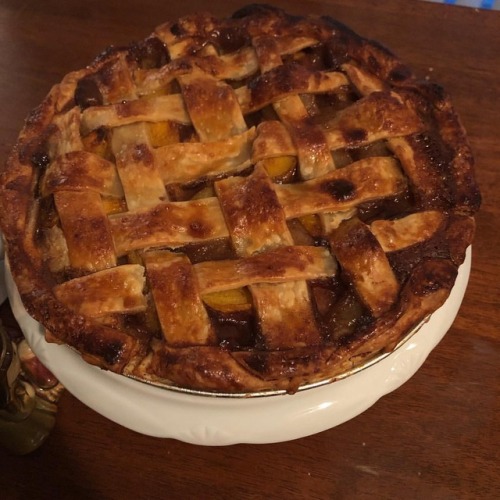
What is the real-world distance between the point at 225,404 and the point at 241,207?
0.99 ft

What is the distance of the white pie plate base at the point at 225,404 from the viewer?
861 millimetres

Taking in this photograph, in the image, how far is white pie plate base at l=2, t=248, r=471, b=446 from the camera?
2.82ft

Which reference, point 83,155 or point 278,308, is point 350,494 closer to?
point 278,308

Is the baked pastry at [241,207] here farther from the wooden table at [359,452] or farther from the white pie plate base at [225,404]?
the wooden table at [359,452]

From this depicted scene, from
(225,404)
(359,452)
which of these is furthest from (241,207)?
(359,452)

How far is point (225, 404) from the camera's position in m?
0.86

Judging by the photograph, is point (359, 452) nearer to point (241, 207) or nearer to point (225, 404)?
point (225, 404)

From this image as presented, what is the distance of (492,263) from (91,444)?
2.79 ft

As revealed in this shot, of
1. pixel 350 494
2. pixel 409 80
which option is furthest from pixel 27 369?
pixel 409 80

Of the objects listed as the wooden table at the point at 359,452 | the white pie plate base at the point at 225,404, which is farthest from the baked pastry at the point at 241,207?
the wooden table at the point at 359,452

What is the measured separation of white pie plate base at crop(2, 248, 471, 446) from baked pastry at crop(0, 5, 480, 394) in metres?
0.06

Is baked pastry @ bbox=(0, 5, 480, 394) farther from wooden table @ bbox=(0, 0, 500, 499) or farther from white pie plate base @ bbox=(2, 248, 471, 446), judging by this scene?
wooden table @ bbox=(0, 0, 500, 499)

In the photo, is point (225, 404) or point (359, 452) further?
point (359, 452)

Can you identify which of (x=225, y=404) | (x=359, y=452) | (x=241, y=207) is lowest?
(x=359, y=452)
